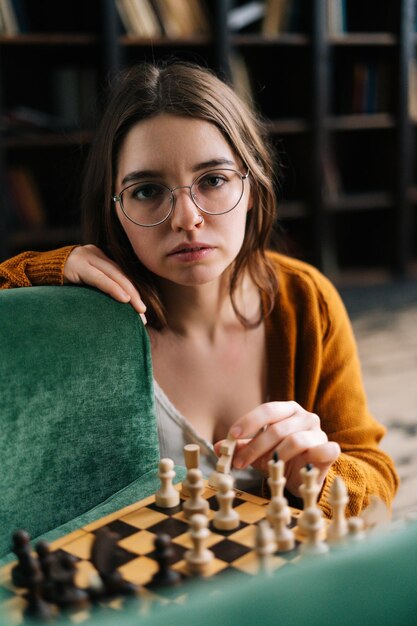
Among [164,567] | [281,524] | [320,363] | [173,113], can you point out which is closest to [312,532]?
[281,524]

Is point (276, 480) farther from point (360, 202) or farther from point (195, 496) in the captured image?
point (360, 202)

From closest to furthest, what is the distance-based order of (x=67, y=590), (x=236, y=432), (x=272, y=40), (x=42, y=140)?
(x=67, y=590) < (x=236, y=432) < (x=42, y=140) < (x=272, y=40)

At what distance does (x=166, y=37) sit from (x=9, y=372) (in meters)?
3.13

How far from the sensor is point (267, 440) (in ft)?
3.56

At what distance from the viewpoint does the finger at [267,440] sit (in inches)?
42.7

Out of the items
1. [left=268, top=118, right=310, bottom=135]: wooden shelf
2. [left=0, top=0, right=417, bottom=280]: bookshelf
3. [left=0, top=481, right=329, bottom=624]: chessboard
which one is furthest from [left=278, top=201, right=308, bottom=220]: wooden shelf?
[left=0, top=481, right=329, bottom=624]: chessboard

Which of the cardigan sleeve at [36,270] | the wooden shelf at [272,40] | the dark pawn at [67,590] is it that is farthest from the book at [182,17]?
the dark pawn at [67,590]

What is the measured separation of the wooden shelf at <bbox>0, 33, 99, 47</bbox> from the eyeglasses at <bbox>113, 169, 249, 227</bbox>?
2.64m

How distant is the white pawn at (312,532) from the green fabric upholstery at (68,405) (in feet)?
1.21

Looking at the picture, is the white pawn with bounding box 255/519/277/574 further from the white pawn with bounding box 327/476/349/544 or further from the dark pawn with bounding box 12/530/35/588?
the dark pawn with bounding box 12/530/35/588

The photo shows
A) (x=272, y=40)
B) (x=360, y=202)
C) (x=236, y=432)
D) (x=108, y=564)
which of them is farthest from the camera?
(x=360, y=202)

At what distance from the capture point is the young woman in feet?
4.13

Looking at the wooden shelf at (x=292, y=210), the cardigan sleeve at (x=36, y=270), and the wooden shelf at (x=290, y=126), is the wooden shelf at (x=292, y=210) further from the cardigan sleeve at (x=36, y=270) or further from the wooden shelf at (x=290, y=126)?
the cardigan sleeve at (x=36, y=270)

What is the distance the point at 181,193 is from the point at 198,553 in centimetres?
63
